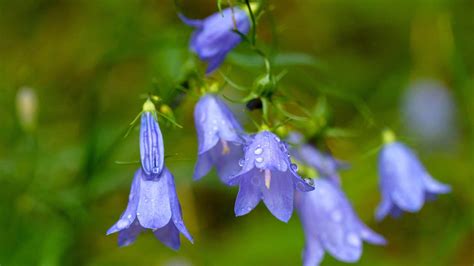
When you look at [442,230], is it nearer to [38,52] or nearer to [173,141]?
[173,141]

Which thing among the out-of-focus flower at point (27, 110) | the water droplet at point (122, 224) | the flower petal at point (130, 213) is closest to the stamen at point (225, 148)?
the flower petal at point (130, 213)

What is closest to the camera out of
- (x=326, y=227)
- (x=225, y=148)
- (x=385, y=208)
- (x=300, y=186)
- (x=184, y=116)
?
(x=300, y=186)

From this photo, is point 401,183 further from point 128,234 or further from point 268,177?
point 128,234

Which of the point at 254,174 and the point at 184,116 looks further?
the point at 184,116

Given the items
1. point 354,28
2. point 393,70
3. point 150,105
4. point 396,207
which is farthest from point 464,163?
point 150,105

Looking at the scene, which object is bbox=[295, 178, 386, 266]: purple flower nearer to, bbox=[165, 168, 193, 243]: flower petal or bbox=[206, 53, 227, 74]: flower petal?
bbox=[206, 53, 227, 74]: flower petal

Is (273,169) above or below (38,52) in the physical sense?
Answer: above

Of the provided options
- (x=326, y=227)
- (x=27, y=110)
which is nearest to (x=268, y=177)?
(x=326, y=227)
